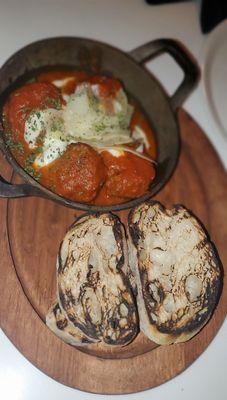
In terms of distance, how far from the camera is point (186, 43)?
275 cm

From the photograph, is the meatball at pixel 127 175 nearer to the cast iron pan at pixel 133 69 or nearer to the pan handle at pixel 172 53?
the cast iron pan at pixel 133 69

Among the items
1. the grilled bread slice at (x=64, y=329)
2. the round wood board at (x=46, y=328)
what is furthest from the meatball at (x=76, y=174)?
the grilled bread slice at (x=64, y=329)

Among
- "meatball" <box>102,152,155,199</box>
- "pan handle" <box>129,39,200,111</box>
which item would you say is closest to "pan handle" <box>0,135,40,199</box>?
"meatball" <box>102,152,155,199</box>

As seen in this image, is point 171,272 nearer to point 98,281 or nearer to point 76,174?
point 98,281

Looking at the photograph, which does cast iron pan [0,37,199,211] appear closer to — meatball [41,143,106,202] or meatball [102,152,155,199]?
meatball [102,152,155,199]

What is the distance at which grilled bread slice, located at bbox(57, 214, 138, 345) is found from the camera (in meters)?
1.77

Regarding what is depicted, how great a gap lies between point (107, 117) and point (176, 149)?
0.38 m

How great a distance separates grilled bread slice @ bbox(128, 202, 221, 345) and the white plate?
0.79m

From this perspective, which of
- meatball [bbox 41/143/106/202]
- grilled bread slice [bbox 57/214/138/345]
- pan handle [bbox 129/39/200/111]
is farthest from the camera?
pan handle [bbox 129/39/200/111]

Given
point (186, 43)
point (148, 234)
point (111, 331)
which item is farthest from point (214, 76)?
point (111, 331)

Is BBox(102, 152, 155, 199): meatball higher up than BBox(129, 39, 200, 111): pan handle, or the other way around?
BBox(129, 39, 200, 111): pan handle

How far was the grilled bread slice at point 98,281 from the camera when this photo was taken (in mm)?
1766

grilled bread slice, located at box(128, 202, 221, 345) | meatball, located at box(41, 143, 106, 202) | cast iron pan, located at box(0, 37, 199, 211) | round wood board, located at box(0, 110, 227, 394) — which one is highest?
cast iron pan, located at box(0, 37, 199, 211)

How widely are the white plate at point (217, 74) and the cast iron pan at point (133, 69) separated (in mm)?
351
